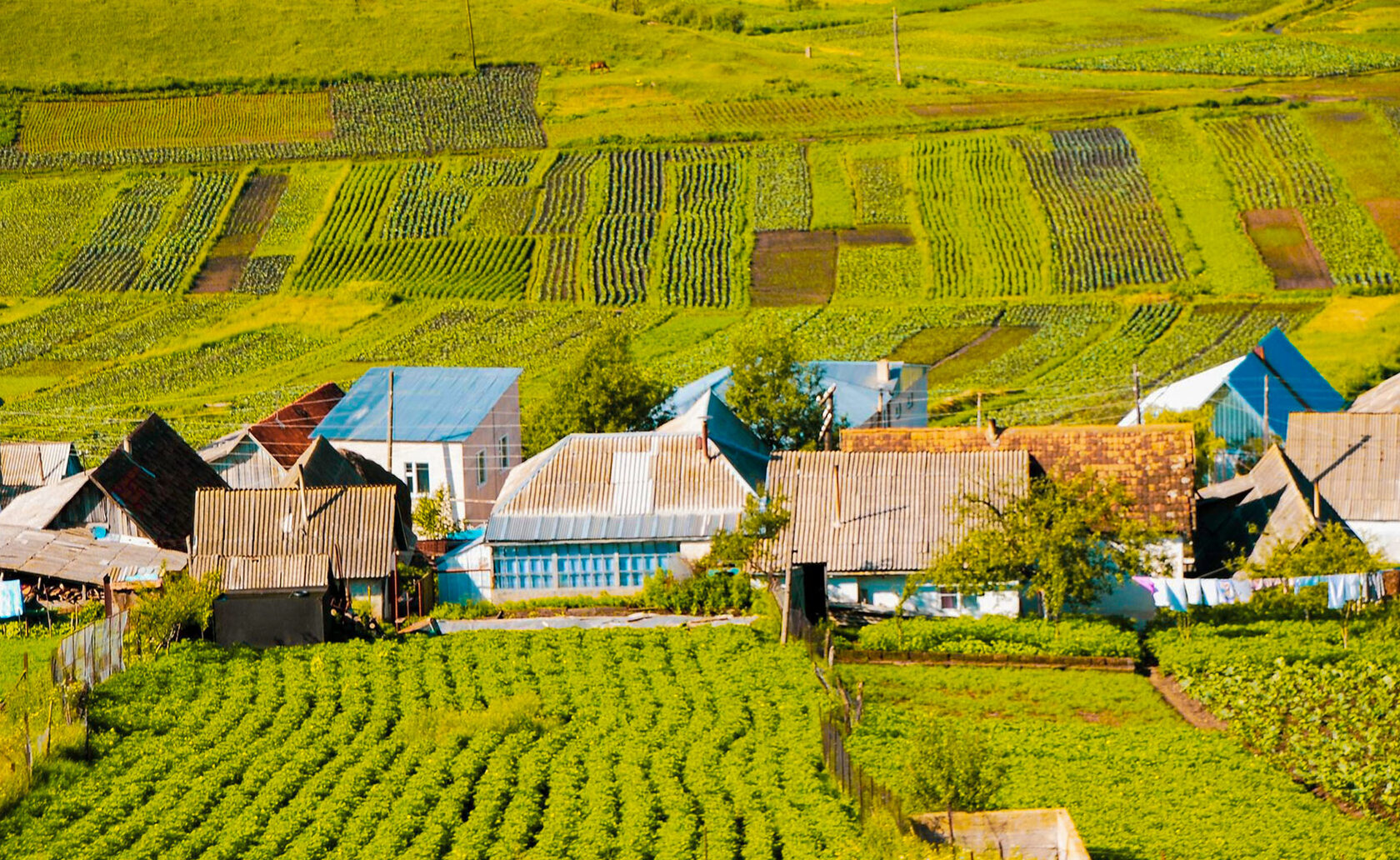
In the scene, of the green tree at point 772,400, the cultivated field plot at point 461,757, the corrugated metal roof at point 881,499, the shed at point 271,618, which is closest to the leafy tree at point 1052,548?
the corrugated metal roof at point 881,499

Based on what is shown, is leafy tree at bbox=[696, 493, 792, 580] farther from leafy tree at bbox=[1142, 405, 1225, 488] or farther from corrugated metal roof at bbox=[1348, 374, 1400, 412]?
corrugated metal roof at bbox=[1348, 374, 1400, 412]

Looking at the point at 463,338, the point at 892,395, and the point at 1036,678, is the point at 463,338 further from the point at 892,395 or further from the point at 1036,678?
the point at 1036,678

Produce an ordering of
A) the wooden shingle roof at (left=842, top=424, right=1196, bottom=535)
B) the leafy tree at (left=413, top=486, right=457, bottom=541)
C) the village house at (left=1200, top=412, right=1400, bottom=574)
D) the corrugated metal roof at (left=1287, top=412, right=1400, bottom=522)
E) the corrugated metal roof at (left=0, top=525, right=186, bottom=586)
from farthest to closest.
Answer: the leafy tree at (left=413, top=486, right=457, bottom=541), the corrugated metal roof at (left=1287, top=412, right=1400, bottom=522), the village house at (left=1200, top=412, right=1400, bottom=574), the wooden shingle roof at (left=842, top=424, right=1196, bottom=535), the corrugated metal roof at (left=0, top=525, right=186, bottom=586)

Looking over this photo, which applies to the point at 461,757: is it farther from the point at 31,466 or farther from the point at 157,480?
the point at 31,466

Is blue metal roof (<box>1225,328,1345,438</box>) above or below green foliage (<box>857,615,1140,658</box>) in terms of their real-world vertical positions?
above

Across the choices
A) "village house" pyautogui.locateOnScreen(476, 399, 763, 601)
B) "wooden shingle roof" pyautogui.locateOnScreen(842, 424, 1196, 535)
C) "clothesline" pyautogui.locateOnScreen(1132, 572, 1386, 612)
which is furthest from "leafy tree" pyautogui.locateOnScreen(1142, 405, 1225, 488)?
"village house" pyautogui.locateOnScreen(476, 399, 763, 601)

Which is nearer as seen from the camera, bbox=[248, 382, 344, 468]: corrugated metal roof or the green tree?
bbox=[248, 382, 344, 468]: corrugated metal roof
